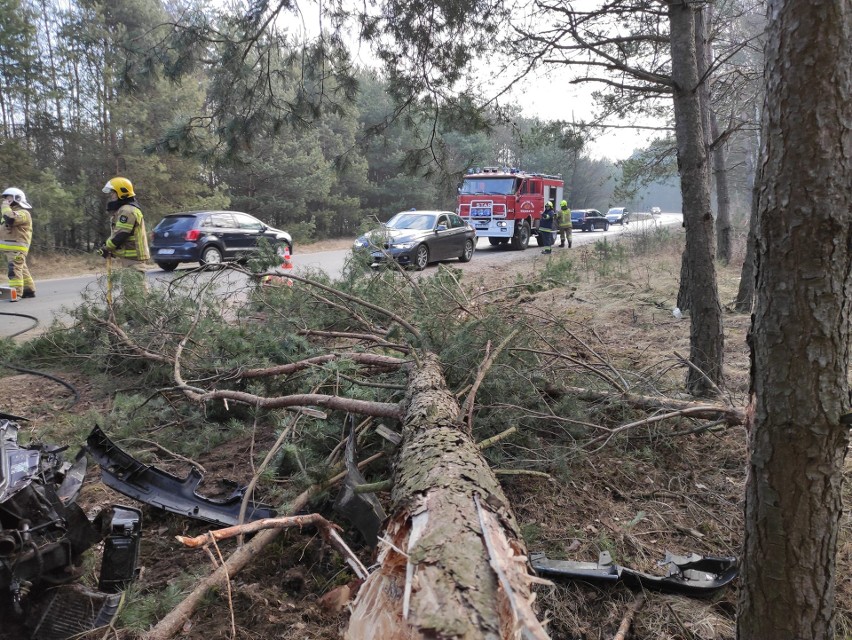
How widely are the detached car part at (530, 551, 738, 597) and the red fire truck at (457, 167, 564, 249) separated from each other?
1738cm

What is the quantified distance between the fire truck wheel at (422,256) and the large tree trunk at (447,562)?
11.6 m

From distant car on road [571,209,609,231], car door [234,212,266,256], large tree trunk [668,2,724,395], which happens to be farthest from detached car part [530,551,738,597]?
distant car on road [571,209,609,231]

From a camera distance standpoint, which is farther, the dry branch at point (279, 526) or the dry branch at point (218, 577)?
the dry branch at point (218, 577)

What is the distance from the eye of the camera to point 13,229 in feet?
29.8

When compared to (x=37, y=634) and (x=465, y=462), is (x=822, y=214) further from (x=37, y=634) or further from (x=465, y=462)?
(x=37, y=634)

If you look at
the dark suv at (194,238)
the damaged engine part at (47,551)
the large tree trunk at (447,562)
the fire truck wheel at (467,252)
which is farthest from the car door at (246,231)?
the large tree trunk at (447,562)

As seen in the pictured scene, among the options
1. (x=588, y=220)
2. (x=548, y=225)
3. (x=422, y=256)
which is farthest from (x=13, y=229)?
(x=588, y=220)

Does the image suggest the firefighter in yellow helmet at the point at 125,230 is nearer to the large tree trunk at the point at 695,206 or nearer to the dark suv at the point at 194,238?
the dark suv at the point at 194,238

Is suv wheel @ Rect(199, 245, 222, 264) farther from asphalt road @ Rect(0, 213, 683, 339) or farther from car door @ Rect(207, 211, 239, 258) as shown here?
asphalt road @ Rect(0, 213, 683, 339)

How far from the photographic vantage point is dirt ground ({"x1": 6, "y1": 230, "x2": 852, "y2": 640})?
228 centimetres

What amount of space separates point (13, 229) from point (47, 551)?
9237 mm

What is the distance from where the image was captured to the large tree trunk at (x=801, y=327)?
156 cm

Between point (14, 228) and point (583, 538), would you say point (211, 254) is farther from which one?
point (583, 538)

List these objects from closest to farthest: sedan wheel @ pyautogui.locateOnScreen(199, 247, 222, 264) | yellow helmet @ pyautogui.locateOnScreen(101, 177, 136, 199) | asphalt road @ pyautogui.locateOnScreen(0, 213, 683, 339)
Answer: yellow helmet @ pyautogui.locateOnScreen(101, 177, 136, 199)
asphalt road @ pyautogui.locateOnScreen(0, 213, 683, 339)
sedan wheel @ pyautogui.locateOnScreen(199, 247, 222, 264)
